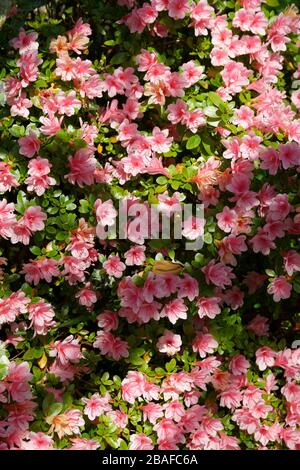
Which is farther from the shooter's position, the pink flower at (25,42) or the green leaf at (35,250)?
the pink flower at (25,42)

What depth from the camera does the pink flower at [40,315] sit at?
2262 millimetres

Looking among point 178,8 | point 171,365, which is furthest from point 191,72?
point 171,365

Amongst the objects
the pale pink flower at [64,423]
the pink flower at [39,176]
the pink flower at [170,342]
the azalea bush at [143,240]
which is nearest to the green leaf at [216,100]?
the azalea bush at [143,240]

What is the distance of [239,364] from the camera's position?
2.42 metres

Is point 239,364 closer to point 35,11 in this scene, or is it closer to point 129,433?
point 129,433

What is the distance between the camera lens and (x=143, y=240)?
2318mm

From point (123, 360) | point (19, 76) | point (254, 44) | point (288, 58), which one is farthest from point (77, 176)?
point (288, 58)

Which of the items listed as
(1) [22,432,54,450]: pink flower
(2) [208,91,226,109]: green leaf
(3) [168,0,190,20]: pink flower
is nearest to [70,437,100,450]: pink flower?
(1) [22,432,54,450]: pink flower

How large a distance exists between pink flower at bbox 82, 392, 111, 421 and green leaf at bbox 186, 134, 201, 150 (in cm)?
102

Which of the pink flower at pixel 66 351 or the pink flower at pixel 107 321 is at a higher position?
the pink flower at pixel 107 321

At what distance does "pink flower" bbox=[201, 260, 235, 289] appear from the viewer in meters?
2.31

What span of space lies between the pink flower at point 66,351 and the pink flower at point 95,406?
6.3 inches

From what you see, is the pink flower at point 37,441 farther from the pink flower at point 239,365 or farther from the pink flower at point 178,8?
the pink flower at point 178,8
